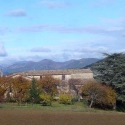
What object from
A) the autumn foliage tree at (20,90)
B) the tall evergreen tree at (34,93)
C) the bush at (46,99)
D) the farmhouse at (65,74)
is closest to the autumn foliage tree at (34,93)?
the tall evergreen tree at (34,93)

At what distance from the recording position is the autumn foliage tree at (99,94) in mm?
54250

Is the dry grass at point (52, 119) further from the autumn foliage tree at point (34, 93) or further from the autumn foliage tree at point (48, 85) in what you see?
the autumn foliage tree at point (48, 85)

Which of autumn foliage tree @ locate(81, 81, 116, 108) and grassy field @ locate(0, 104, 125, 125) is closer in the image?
grassy field @ locate(0, 104, 125, 125)

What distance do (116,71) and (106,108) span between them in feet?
21.3

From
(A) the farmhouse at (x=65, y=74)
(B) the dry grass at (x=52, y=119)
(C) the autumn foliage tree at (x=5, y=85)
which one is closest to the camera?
(B) the dry grass at (x=52, y=119)

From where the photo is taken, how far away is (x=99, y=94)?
5472cm

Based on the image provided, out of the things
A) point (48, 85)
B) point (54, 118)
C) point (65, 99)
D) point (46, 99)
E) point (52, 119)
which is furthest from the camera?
point (48, 85)

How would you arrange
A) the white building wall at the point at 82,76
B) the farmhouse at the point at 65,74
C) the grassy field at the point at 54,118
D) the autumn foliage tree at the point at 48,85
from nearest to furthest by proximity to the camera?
the grassy field at the point at 54,118, the autumn foliage tree at the point at 48,85, the white building wall at the point at 82,76, the farmhouse at the point at 65,74

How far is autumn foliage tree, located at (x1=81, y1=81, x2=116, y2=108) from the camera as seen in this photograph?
5425cm

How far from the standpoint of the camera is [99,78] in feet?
192

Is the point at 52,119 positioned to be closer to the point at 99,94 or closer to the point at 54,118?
the point at 54,118

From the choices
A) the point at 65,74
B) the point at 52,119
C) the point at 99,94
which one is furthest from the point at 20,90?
the point at 52,119

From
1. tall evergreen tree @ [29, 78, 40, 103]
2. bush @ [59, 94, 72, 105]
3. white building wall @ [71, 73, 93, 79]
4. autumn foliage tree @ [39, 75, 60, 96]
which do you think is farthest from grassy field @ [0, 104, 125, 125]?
white building wall @ [71, 73, 93, 79]

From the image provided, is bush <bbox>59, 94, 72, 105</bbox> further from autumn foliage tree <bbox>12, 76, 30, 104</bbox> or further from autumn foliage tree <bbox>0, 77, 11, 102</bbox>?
autumn foliage tree <bbox>0, 77, 11, 102</bbox>
